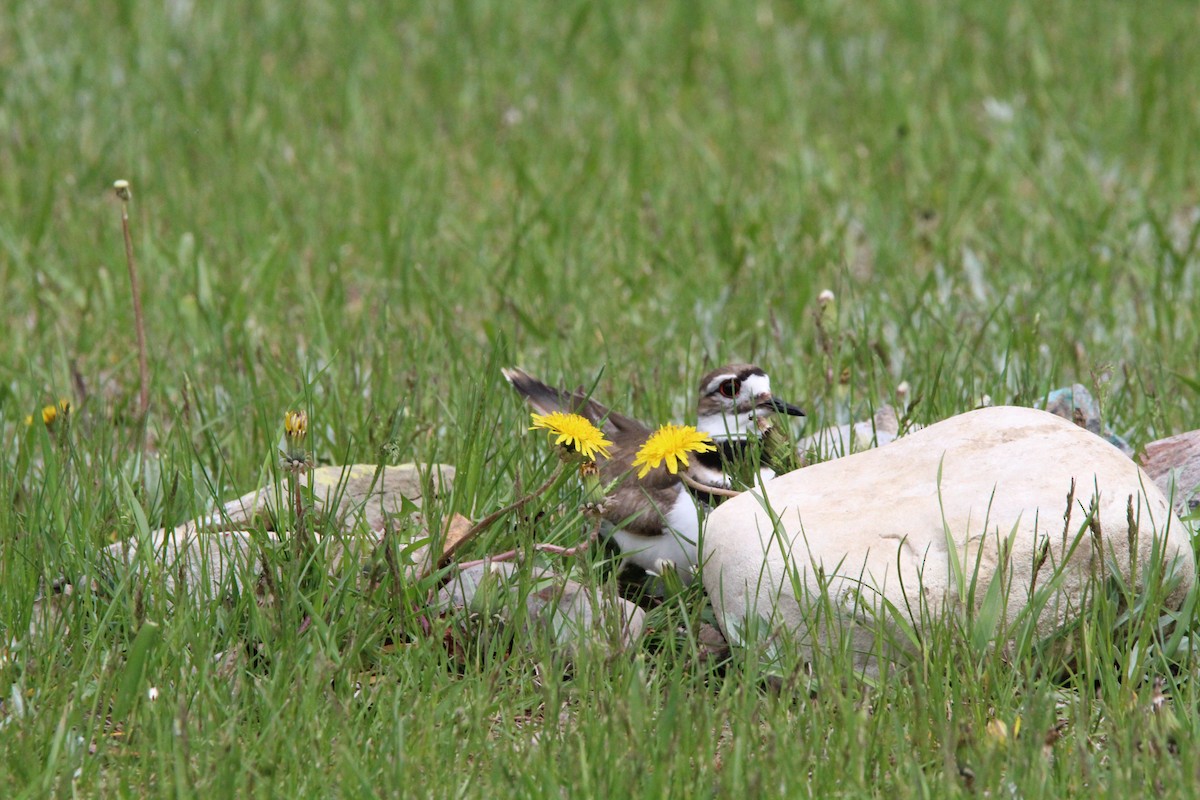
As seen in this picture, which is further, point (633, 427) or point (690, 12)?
point (690, 12)

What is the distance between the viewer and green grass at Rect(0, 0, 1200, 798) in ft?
8.80

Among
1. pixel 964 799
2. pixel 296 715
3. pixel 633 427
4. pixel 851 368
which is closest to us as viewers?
pixel 964 799

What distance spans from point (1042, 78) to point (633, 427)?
479 cm

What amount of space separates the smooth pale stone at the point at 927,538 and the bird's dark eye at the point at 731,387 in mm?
424

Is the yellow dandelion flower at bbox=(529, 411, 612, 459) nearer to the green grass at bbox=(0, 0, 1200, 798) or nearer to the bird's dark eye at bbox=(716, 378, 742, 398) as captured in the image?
the green grass at bbox=(0, 0, 1200, 798)

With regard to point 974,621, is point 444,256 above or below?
above

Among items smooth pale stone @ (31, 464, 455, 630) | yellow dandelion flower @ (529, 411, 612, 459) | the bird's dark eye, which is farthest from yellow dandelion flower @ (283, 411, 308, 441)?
the bird's dark eye

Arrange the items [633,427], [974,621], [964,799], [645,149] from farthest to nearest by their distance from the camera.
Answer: [645,149], [633,427], [974,621], [964,799]

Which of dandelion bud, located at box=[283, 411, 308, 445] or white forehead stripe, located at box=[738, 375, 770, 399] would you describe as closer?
dandelion bud, located at box=[283, 411, 308, 445]

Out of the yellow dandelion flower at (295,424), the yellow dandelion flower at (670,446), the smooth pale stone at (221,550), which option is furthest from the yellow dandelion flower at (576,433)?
the yellow dandelion flower at (295,424)

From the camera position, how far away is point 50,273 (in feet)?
19.3

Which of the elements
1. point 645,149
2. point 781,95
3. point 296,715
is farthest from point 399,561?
point 781,95

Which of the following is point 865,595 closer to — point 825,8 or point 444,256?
point 444,256

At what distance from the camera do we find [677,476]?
137 inches
